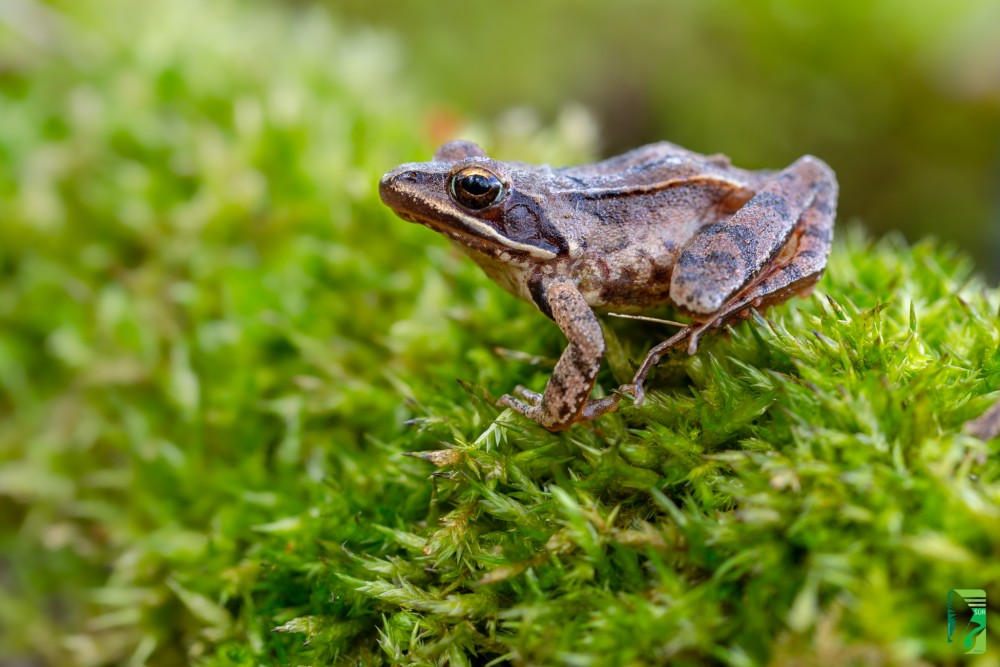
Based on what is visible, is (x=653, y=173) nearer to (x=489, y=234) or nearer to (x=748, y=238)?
(x=748, y=238)

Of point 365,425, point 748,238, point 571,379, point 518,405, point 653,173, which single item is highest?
point 653,173

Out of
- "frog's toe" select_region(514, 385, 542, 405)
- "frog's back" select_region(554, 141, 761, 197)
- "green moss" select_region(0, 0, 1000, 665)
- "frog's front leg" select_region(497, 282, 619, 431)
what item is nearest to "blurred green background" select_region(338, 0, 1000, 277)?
"green moss" select_region(0, 0, 1000, 665)

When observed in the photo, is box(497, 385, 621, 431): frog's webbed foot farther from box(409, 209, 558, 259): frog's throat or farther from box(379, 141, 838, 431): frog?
box(409, 209, 558, 259): frog's throat

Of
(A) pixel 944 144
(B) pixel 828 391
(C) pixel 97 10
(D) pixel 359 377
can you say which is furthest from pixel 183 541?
(A) pixel 944 144

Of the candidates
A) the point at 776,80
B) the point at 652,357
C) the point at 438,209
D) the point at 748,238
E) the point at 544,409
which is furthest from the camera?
the point at 776,80

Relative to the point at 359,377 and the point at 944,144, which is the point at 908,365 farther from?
the point at 944,144

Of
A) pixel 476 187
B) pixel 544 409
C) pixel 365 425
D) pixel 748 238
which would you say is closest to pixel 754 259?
pixel 748 238
